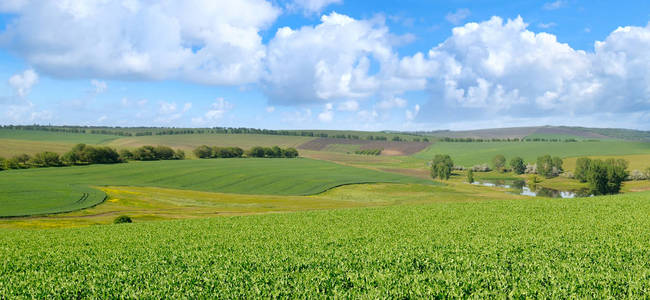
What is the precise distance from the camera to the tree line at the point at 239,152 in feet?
523

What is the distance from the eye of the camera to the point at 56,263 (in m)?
21.0

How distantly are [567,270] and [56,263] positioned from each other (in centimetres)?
2510

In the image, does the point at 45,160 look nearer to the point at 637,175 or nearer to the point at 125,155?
the point at 125,155

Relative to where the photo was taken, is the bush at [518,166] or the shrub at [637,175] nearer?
the shrub at [637,175]

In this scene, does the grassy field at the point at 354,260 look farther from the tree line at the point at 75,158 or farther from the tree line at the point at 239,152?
the tree line at the point at 239,152

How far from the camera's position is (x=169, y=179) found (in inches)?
4028

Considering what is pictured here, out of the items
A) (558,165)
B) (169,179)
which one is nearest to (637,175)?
(558,165)

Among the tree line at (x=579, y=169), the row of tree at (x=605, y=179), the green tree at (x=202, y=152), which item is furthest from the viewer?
the green tree at (x=202, y=152)

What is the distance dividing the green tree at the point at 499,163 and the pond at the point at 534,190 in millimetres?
22623

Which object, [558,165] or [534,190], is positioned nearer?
[534,190]

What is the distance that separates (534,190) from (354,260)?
11660 centimetres

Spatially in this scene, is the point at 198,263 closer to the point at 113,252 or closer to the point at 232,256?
the point at 232,256

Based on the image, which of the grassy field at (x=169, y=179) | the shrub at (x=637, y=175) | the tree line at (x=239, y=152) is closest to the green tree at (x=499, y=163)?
the shrub at (x=637, y=175)

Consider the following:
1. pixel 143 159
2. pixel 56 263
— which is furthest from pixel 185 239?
pixel 143 159
